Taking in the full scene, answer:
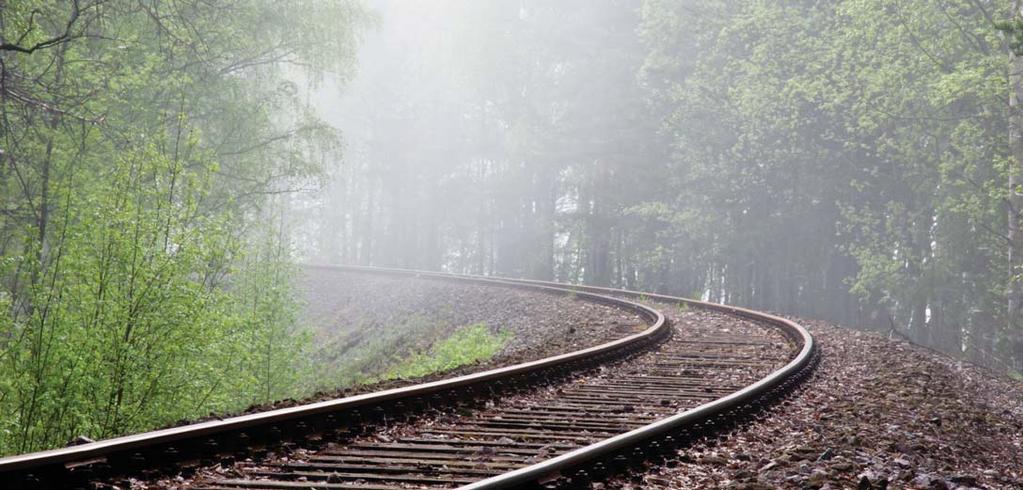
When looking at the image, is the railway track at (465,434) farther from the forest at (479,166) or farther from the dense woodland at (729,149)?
the dense woodland at (729,149)

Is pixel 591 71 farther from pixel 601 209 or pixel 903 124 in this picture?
pixel 903 124

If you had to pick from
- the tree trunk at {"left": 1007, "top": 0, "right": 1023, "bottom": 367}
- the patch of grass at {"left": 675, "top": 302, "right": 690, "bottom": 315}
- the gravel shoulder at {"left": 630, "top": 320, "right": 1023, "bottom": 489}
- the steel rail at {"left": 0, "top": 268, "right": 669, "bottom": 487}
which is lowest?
the gravel shoulder at {"left": 630, "top": 320, "right": 1023, "bottom": 489}

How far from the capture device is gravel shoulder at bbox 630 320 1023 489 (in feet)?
18.2

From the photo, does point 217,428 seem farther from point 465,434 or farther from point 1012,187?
point 1012,187

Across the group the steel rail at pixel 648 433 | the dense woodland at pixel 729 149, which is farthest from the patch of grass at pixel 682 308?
the steel rail at pixel 648 433

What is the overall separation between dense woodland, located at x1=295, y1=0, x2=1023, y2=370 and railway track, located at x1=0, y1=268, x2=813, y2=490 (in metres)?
8.25

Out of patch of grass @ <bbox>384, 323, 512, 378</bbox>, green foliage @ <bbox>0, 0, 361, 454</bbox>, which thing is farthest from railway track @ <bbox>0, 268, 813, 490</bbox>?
patch of grass @ <bbox>384, 323, 512, 378</bbox>

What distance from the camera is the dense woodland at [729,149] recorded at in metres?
22.3

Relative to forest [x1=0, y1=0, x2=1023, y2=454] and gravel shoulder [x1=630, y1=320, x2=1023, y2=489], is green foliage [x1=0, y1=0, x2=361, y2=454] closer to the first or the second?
forest [x1=0, y1=0, x2=1023, y2=454]

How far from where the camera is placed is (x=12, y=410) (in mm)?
8328

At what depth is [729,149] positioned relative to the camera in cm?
3073

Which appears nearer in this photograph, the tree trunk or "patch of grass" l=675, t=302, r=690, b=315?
"patch of grass" l=675, t=302, r=690, b=315

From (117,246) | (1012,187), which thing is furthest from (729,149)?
(117,246)

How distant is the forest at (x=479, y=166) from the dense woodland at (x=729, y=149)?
0.40ft
